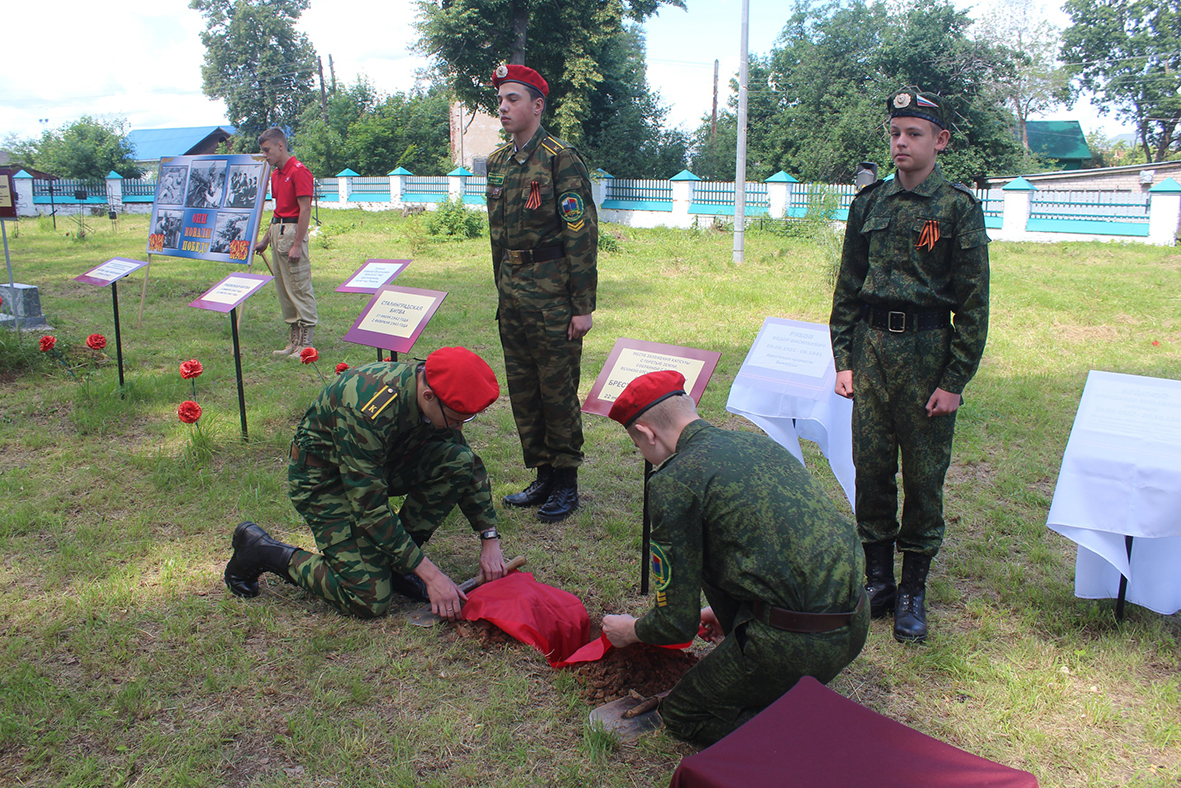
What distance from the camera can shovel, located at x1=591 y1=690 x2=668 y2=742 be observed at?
2.51 m

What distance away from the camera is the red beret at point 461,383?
2.65 m

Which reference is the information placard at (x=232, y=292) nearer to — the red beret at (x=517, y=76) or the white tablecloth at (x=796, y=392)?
the red beret at (x=517, y=76)

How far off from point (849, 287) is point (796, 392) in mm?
691

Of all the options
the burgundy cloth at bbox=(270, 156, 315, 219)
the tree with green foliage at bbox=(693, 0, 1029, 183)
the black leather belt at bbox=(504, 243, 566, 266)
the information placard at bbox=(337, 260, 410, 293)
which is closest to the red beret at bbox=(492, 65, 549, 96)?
the black leather belt at bbox=(504, 243, 566, 266)

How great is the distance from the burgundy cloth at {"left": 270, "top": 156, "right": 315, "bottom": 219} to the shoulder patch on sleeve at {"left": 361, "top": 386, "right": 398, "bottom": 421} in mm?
4531

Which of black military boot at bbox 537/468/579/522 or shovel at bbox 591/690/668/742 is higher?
black military boot at bbox 537/468/579/522

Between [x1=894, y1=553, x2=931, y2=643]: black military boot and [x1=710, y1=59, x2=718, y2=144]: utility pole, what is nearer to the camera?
[x1=894, y1=553, x2=931, y2=643]: black military boot

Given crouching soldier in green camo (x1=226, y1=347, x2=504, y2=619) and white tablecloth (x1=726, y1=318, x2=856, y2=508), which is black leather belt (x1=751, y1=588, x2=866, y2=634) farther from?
white tablecloth (x1=726, y1=318, x2=856, y2=508)

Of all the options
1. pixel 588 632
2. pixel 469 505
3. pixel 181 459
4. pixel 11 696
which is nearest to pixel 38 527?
pixel 181 459

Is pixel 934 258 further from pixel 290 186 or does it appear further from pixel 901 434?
pixel 290 186

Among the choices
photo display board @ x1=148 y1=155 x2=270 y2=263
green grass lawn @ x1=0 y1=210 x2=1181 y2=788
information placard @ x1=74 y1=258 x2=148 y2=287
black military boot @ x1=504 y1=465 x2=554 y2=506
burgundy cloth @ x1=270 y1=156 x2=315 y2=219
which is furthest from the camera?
photo display board @ x1=148 y1=155 x2=270 y2=263

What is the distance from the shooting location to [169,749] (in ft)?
7.99

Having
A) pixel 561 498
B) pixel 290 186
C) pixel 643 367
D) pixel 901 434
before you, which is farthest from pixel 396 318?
pixel 290 186

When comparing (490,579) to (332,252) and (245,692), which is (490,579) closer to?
(245,692)
